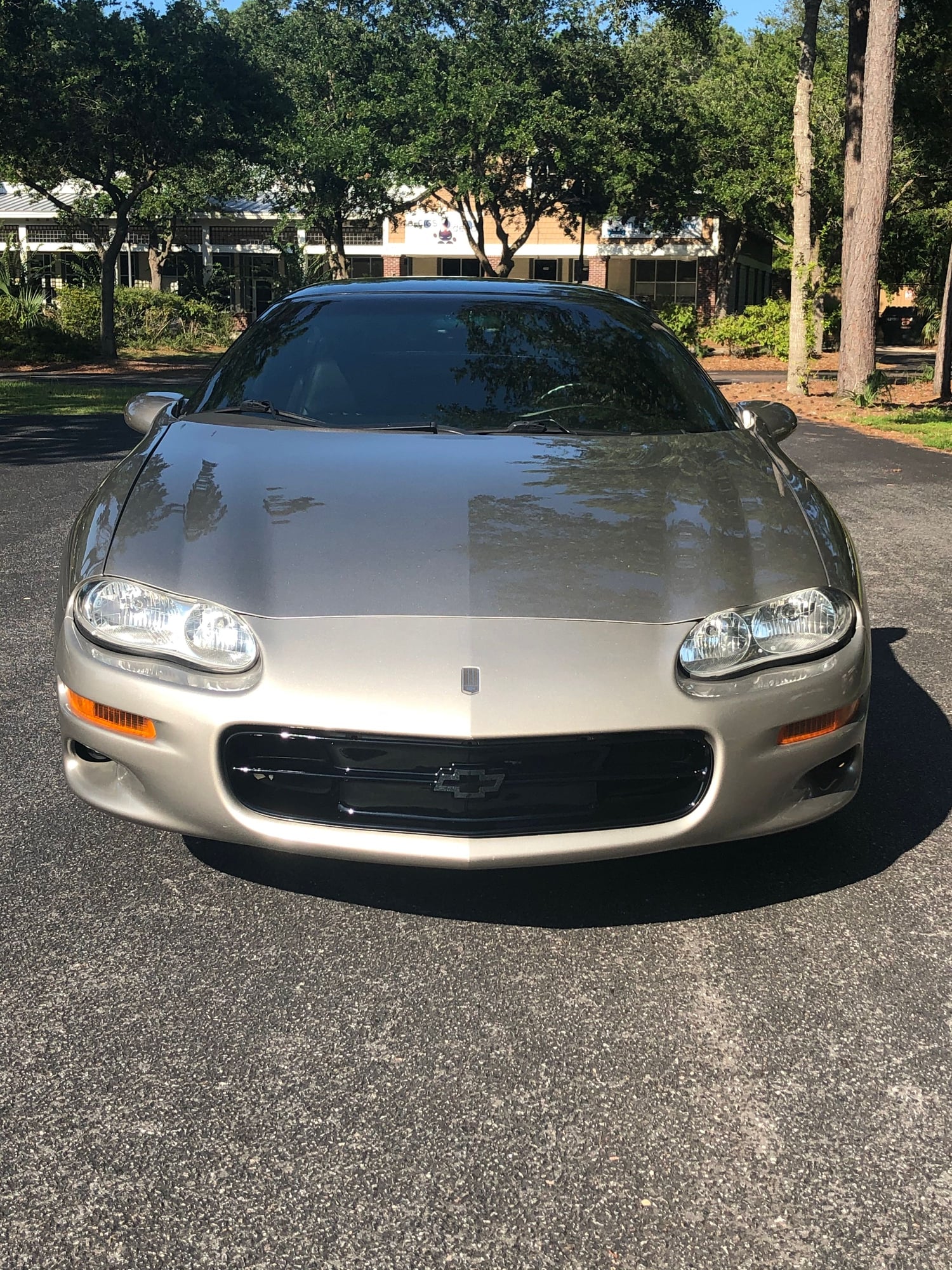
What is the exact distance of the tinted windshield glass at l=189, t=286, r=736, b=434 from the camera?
3742 millimetres

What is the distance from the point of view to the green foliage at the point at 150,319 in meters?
30.5

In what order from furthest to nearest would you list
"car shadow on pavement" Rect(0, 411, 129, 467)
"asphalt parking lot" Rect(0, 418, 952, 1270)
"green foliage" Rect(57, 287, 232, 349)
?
"green foliage" Rect(57, 287, 232, 349) → "car shadow on pavement" Rect(0, 411, 129, 467) → "asphalt parking lot" Rect(0, 418, 952, 1270)

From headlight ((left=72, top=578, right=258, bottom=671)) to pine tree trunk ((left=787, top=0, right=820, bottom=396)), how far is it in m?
18.1

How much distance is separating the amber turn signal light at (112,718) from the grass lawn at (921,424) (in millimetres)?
11485

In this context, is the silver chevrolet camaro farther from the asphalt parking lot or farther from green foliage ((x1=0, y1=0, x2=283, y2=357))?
green foliage ((x1=0, y1=0, x2=283, y2=357))

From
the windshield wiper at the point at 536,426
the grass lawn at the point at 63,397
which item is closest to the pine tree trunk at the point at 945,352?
the grass lawn at the point at 63,397

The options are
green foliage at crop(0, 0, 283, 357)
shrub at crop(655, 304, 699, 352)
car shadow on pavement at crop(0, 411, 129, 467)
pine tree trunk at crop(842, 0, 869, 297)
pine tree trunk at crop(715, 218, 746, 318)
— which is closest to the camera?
car shadow on pavement at crop(0, 411, 129, 467)

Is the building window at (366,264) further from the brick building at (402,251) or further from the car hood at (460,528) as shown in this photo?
the car hood at (460,528)

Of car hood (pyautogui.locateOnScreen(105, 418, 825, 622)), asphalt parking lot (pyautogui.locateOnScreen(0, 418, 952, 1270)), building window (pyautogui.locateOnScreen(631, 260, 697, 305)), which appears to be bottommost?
asphalt parking lot (pyautogui.locateOnScreen(0, 418, 952, 1270))

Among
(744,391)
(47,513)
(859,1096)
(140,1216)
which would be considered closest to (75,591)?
(140,1216)

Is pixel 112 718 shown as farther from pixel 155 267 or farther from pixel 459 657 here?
pixel 155 267

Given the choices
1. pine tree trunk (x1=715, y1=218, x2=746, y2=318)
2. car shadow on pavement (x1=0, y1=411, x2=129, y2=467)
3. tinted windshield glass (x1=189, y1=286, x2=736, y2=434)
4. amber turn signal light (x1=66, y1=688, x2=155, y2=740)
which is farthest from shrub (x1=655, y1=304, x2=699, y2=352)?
amber turn signal light (x1=66, y1=688, x2=155, y2=740)

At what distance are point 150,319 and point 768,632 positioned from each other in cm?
3355

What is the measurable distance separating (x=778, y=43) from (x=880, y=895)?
40535mm
